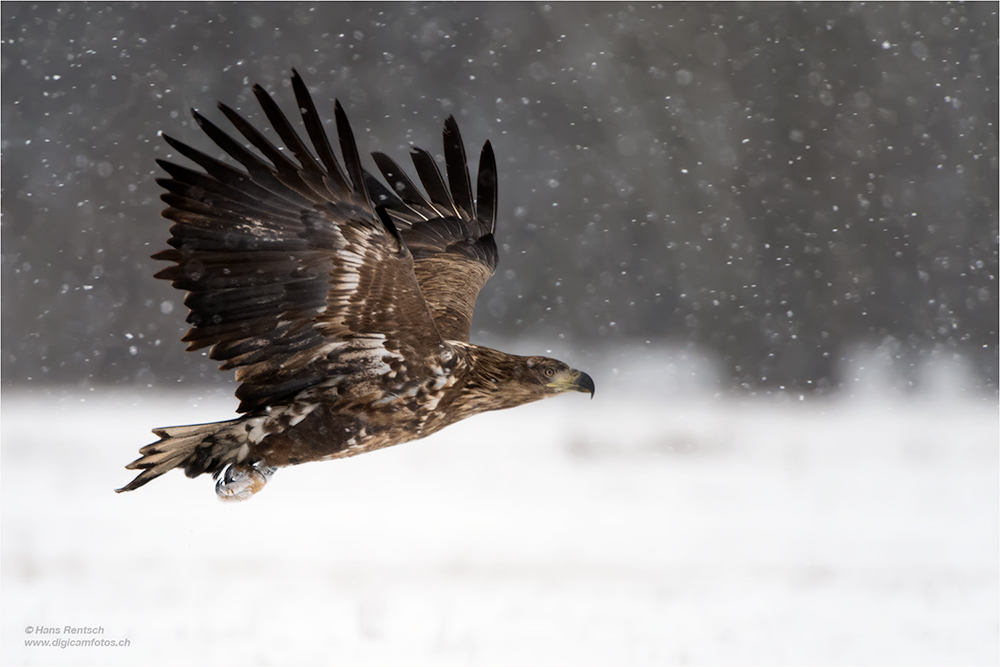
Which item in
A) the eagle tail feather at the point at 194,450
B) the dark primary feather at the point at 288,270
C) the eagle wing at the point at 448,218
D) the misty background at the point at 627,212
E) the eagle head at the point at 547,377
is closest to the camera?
→ the dark primary feather at the point at 288,270

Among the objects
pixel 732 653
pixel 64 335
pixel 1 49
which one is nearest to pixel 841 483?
pixel 732 653

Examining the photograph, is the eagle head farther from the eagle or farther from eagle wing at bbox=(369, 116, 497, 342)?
eagle wing at bbox=(369, 116, 497, 342)

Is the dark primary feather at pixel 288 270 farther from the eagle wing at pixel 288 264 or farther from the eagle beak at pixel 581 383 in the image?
the eagle beak at pixel 581 383

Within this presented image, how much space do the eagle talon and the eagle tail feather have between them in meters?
0.04

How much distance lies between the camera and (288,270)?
10.4ft

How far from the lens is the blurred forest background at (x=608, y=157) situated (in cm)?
1198

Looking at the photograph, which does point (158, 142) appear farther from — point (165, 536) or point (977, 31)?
point (977, 31)

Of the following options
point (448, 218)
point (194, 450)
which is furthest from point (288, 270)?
point (448, 218)

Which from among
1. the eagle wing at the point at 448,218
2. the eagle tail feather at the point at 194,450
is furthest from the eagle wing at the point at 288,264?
the eagle wing at the point at 448,218

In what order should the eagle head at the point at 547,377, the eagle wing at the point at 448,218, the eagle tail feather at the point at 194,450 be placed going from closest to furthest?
the eagle tail feather at the point at 194,450
the eagle head at the point at 547,377
the eagle wing at the point at 448,218

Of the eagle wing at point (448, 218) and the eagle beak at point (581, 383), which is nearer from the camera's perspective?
the eagle beak at point (581, 383)

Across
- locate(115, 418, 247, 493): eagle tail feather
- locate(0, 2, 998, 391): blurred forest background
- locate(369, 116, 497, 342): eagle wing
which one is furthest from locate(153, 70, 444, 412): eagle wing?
locate(0, 2, 998, 391): blurred forest background

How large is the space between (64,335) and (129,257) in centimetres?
140

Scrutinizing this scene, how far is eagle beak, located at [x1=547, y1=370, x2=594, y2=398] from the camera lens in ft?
11.6
